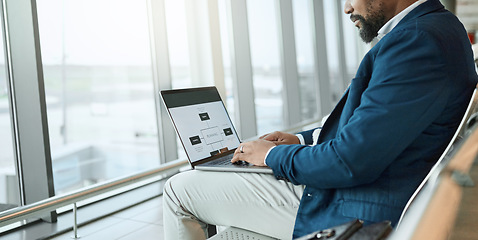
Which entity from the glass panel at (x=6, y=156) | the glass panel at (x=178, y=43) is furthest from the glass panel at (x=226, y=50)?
the glass panel at (x=6, y=156)

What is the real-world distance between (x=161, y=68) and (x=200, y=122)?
2145 millimetres

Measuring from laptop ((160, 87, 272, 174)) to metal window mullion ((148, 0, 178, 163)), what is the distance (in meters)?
1.95

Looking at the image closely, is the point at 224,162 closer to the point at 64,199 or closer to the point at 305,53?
the point at 64,199

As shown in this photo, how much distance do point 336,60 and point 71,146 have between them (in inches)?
205

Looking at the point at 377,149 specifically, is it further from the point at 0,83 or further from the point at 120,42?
the point at 120,42

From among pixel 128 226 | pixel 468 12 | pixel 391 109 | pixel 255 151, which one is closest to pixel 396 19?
pixel 391 109

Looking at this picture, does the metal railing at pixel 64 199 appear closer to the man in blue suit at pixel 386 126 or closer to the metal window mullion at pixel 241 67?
the man in blue suit at pixel 386 126

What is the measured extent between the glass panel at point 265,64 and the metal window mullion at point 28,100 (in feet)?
8.83

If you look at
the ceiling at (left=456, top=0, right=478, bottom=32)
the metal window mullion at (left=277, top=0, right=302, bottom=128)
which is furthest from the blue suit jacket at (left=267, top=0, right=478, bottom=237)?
the ceiling at (left=456, top=0, right=478, bottom=32)

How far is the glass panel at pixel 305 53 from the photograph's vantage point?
592cm

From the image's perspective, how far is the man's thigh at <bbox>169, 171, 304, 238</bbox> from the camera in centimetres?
126

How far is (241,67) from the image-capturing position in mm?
4422

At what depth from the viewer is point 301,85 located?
611cm

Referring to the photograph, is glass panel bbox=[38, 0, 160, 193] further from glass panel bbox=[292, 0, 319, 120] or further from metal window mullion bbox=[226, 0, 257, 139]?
glass panel bbox=[292, 0, 319, 120]
